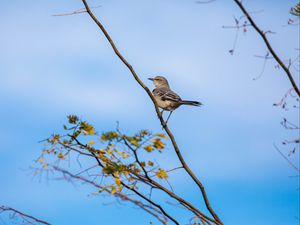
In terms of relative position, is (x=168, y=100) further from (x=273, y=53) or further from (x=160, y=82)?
(x=273, y=53)

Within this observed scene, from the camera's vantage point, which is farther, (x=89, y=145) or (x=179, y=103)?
(x=179, y=103)

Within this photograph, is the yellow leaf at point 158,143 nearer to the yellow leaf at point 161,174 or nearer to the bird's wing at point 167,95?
the yellow leaf at point 161,174

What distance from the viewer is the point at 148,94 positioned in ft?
14.2

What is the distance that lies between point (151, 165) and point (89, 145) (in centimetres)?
54

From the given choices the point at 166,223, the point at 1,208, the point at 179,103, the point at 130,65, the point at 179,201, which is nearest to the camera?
the point at 166,223

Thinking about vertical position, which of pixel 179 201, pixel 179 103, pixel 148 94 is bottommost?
pixel 179 201

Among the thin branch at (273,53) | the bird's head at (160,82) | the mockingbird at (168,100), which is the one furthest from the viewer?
the bird's head at (160,82)

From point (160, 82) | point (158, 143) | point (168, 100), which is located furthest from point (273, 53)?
point (160, 82)

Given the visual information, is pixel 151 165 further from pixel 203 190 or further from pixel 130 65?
pixel 130 65

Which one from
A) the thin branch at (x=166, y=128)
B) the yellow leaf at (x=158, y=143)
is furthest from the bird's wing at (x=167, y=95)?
the yellow leaf at (x=158, y=143)

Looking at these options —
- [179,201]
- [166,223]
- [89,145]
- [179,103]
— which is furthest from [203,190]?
[179,103]

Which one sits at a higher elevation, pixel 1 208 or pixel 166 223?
pixel 1 208

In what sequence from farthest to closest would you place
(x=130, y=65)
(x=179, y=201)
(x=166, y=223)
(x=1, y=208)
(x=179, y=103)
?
(x=179, y=103) → (x=130, y=65) → (x=1, y=208) → (x=179, y=201) → (x=166, y=223)

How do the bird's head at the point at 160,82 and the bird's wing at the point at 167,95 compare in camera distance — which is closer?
the bird's wing at the point at 167,95
